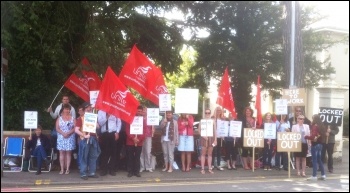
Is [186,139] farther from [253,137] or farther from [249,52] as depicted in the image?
[249,52]

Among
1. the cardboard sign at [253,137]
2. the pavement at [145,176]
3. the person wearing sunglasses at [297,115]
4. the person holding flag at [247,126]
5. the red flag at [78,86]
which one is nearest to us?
the pavement at [145,176]

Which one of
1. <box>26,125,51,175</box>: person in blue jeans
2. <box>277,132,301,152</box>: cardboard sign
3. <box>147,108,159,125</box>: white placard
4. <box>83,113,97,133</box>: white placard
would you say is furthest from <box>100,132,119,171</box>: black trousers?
<box>277,132,301,152</box>: cardboard sign

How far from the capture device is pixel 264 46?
23.4 meters

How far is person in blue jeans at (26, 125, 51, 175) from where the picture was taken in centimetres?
1330

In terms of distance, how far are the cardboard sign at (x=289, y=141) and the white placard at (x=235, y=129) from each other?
1291 mm

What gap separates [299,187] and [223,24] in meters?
11.3

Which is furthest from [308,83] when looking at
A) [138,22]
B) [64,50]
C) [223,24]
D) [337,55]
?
[64,50]

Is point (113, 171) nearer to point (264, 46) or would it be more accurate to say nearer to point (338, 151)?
point (338, 151)

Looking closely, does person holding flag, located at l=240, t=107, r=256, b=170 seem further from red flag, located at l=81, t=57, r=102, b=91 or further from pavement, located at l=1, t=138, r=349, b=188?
red flag, located at l=81, t=57, r=102, b=91

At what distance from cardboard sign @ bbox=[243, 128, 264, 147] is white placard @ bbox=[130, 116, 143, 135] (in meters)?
3.23

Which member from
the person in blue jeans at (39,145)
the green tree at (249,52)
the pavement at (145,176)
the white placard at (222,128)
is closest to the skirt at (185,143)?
the pavement at (145,176)

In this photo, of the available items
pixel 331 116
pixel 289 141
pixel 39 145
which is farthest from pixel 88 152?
pixel 331 116

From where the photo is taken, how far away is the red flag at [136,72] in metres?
14.4

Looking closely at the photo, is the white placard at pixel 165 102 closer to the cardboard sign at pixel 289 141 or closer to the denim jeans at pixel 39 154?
the cardboard sign at pixel 289 141
